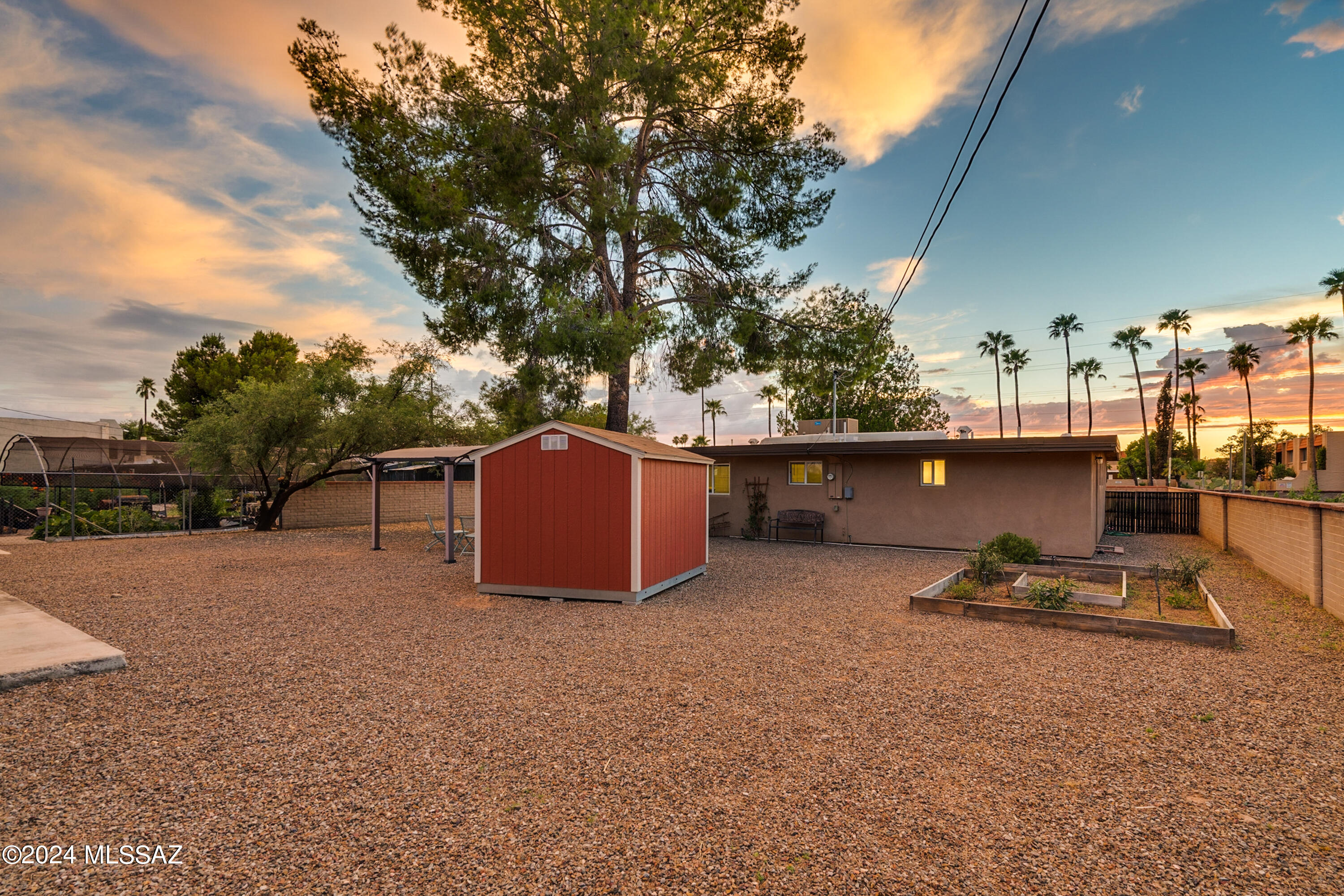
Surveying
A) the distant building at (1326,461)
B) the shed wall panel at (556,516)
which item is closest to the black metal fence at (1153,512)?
the shed wall panel at (556,516)

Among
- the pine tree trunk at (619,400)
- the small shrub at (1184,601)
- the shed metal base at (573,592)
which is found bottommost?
the shed metal base at (573,592)

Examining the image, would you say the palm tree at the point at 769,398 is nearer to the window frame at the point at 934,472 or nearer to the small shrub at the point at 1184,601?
the window frame at the point at 934,472

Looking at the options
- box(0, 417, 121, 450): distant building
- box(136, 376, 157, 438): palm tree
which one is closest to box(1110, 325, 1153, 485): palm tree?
box(0, 417, 121, 450): distant building

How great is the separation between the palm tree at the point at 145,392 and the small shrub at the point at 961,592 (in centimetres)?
6621

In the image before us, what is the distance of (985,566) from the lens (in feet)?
28.0

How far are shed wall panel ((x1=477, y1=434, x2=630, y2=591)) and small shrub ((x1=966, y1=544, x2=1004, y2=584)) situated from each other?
208 inches

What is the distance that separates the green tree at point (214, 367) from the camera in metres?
30.2

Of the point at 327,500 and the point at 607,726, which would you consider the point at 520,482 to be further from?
the point at 327,500

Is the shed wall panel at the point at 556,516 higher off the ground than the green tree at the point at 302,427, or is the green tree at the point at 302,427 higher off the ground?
the green tree at the point at 302,427

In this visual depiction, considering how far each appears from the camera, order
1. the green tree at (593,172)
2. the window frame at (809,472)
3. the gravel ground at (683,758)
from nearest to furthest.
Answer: the gravel ground at (683,758) → the green tree at (593,172) → the window frame at (809,472)

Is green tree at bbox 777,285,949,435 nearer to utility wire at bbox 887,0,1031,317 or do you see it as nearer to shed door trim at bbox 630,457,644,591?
utility wire at bbox 887,0,1031,317

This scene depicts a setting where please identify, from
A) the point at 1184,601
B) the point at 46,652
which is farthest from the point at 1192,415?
the point at 46,652

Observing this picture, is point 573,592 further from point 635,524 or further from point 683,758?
point 683,758

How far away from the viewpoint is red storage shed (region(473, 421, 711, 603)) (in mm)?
7613
